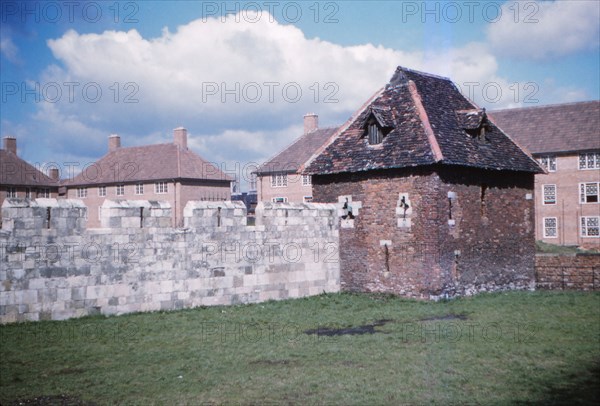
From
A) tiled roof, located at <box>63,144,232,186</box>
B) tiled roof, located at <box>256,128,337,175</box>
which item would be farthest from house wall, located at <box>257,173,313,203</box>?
tiled roof, located at <box>63,144,232,186</box>

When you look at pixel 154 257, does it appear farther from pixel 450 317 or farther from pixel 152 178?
pixel 152 178

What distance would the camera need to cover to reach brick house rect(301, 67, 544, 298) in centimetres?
1847

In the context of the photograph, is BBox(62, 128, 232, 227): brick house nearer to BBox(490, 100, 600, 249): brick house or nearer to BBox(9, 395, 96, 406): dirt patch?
BBox(490, 100, 600, 249): brick house

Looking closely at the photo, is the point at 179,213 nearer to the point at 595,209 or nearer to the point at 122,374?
the point at 595,209

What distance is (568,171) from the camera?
135ft

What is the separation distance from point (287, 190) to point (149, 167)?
1335 centimetres

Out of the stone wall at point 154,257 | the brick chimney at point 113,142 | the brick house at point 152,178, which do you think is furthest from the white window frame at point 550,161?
the brick chimney at point 113,142

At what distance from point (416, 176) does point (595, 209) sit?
91.7 feet

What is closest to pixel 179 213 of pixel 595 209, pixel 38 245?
pixel 595 209

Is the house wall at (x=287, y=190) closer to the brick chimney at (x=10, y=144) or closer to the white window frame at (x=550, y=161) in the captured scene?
the white window frame at (x=550, y=161)

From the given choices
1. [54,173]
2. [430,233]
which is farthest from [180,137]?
[430,233]

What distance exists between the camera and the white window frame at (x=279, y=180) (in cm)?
5344

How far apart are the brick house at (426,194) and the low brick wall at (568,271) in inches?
16.8

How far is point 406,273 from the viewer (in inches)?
736
